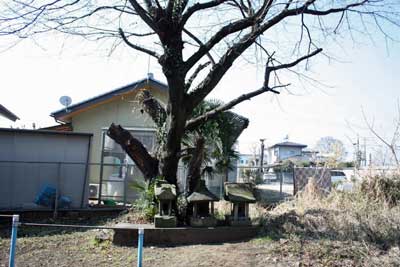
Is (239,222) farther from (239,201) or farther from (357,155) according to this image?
(357,155)

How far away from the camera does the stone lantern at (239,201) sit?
708 centimetres

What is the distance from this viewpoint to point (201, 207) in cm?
718

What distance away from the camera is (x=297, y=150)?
172ft

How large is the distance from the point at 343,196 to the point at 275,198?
8.67 ft

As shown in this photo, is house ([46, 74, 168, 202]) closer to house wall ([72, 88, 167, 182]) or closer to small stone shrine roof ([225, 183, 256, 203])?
house wall ([72, 88, 167, 182])

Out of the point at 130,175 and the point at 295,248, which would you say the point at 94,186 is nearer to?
the point at 130,175

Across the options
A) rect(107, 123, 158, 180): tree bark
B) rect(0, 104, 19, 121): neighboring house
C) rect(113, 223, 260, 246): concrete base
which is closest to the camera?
rect(113, 223, 260, 246): concrete base

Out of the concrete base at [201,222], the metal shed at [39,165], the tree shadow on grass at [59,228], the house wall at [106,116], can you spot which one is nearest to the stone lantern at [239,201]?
the concrete base at [201,222]

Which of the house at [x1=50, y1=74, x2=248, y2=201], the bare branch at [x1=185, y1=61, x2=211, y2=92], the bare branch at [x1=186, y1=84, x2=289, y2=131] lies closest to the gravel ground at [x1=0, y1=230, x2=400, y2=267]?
the bare branch at [x1=186, y1=84, x2=289, y2=131]

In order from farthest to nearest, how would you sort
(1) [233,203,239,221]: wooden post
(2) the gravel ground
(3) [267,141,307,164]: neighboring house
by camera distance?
(3) [267,141,307,164]: neighboring house < (1) [233,203,239,221]: wooden post < (2) the gravel ground

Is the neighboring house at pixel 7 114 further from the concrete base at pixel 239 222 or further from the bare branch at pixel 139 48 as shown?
the concrete base at pixel 239 222

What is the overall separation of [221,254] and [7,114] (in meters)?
12.1

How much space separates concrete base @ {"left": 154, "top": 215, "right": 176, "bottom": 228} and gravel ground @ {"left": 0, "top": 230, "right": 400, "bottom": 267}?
466 millimetres

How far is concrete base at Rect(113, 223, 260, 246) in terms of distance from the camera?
6.54 meters
